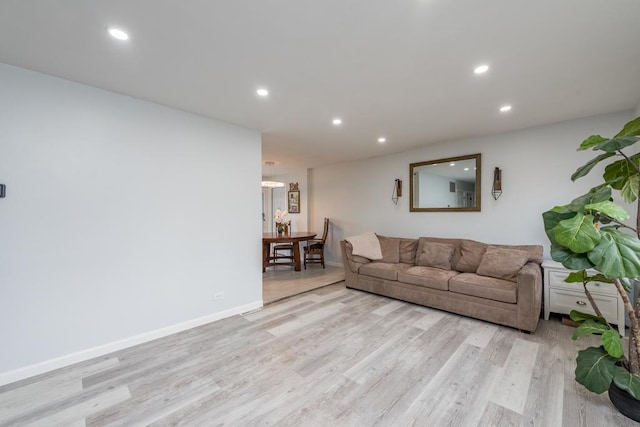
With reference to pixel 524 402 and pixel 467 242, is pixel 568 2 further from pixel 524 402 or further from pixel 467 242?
pixel 467 242

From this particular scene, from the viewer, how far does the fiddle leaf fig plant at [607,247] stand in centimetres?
145

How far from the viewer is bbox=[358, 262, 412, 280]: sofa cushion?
156 inches

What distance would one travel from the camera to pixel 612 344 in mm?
1633

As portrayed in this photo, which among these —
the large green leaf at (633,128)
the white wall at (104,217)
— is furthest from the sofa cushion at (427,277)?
the white wall at (104,217)

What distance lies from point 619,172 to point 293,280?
4.33 meters

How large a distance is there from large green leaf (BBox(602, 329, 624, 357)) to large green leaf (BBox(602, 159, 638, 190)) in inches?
36.9

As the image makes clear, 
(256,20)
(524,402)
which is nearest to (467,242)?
(524,402)

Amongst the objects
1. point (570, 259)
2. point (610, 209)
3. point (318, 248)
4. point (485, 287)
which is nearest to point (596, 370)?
point (570, 259)

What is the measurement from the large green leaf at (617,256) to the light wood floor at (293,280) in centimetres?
340

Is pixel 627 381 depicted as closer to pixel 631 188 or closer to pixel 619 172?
pixel 631 188

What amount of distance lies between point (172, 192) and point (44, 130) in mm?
1083

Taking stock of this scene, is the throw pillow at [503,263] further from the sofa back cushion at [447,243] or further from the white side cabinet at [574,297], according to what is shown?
the sofa back cushion at [447,243]

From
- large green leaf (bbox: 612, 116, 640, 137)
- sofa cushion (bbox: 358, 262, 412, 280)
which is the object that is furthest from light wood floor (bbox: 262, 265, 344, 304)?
large green leaf (bbox: 612, 116, 640, 137)

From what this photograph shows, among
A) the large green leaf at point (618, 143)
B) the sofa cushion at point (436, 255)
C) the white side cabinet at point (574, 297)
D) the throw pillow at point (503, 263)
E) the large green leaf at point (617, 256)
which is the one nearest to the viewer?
the large green leaf at point (617, 256)
